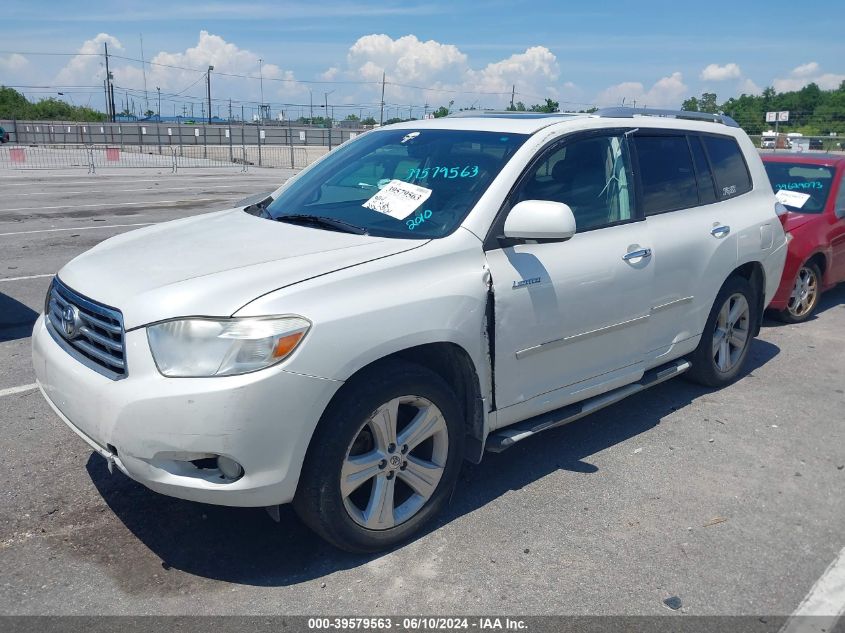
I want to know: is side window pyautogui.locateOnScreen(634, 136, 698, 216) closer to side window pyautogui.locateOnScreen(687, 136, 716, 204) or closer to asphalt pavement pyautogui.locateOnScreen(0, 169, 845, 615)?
side window pyautogui.locateOnScreen(687, 136, 716, 204)

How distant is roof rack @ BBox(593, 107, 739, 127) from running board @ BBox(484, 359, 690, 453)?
5.29ft

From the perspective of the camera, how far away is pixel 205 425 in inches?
110

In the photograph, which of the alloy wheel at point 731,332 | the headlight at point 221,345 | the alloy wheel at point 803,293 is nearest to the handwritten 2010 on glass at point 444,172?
the headlight at point 221,345

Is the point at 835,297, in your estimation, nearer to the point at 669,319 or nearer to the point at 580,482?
the point at 669,319

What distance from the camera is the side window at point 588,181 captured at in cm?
395

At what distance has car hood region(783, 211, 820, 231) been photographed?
7.39 metres

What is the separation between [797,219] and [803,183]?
75cm

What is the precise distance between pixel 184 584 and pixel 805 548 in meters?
2.79

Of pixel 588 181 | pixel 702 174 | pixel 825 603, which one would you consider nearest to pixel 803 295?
pixel 702 174

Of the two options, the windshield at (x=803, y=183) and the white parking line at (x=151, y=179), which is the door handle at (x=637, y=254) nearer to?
the windshield at (x=803, y=183)

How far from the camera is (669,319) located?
4.66 meters

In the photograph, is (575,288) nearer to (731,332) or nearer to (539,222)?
(539,222)

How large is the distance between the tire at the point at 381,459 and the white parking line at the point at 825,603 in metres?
1.53

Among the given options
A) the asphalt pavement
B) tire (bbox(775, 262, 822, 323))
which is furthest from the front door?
tire (bbox(775, 262, 822, 323))
